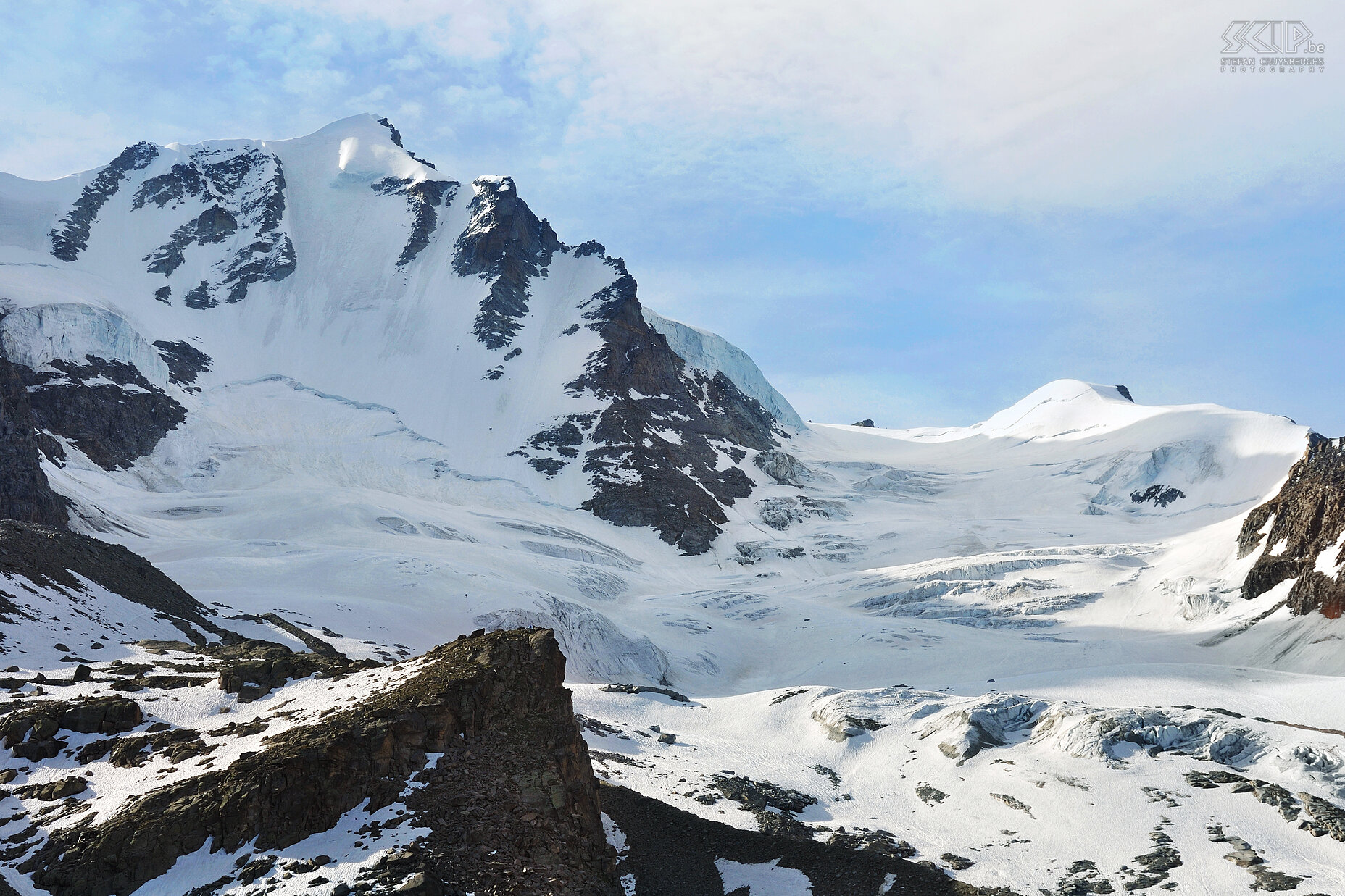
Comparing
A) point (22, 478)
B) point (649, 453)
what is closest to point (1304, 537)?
point (649, 453)

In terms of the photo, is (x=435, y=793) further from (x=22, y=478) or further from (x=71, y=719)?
(x=22, y=478)

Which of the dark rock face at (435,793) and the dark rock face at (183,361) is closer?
the dark rock face at (435,793)

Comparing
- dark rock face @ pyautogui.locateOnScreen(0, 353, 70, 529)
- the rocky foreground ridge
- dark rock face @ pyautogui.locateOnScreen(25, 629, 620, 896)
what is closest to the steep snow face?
dark rock face @ pyautogui.locateOnScreen(0, 353, 70, 529)

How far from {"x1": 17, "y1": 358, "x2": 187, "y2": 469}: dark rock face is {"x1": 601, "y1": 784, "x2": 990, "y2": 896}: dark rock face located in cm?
11371

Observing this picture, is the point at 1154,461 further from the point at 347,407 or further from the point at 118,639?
the point at 118,639

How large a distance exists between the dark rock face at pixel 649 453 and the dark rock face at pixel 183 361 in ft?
205

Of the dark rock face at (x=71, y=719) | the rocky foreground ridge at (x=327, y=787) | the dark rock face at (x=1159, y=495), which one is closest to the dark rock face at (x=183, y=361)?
the rocky foreground ridge at (x=327, y=787)

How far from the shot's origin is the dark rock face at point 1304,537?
250 ft

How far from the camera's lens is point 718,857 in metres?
33.2

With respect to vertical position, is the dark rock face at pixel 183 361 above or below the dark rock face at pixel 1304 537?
above

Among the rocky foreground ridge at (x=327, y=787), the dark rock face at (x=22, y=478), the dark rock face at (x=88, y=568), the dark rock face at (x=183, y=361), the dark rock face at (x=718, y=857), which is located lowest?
the dark rock face at (x=718, y=857)

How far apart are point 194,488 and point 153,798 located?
4656 inches

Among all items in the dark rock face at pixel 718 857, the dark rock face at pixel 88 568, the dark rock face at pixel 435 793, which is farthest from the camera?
the dark rock face at pixel 88 568

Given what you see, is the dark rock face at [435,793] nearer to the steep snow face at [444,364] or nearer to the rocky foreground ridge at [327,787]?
the rocky foreground ridge at [327,787]
